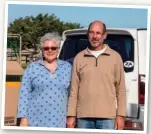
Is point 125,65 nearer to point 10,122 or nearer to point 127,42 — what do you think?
Answer: point 127,42

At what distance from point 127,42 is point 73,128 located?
0.83 metres

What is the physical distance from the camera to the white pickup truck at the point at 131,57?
3736mm

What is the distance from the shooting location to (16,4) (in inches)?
150

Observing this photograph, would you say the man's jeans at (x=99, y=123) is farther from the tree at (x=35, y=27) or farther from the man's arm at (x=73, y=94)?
the tree at (x=35, y=27)

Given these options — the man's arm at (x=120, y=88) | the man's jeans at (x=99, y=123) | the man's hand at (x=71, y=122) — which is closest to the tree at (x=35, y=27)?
the man's arm at (x=120, y=88)

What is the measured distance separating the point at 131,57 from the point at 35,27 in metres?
0.82

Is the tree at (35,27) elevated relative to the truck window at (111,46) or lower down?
elevated

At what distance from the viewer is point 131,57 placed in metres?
3.75

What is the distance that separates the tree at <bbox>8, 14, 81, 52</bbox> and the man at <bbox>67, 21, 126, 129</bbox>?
9.6 inches

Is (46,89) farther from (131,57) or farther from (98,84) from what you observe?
(131,57)

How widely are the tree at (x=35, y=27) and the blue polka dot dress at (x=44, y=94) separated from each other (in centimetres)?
18

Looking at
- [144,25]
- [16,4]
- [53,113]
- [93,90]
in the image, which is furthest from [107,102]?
[16,4]

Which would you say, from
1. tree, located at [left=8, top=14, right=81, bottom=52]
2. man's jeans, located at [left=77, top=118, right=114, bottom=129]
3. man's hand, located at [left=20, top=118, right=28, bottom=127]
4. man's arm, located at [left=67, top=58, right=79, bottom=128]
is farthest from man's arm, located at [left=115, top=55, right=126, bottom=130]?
man's hand, located at [left=20, top=118, right=28, bottom=127]

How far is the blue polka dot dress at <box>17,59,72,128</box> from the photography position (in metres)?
3.77
